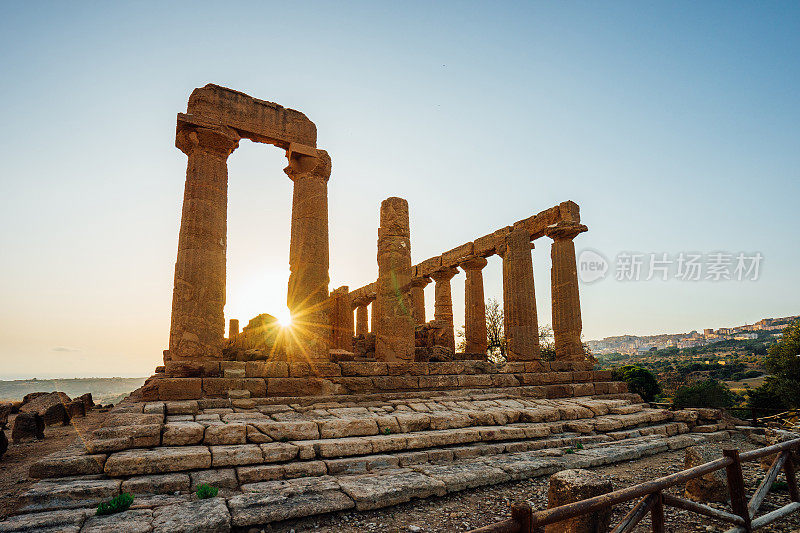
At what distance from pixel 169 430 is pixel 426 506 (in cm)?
390

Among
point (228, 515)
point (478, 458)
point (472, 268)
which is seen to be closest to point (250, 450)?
point (228, 515)

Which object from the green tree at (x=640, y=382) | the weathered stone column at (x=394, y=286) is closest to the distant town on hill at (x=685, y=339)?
the green tree at (x=640, y=382)

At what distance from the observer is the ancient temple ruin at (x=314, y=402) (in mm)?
5199

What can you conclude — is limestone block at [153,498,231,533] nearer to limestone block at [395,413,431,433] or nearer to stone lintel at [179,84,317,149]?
limestone block at [395,413,431,433]

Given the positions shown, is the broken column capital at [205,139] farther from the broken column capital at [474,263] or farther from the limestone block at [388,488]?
the broken column capital at [474,263]

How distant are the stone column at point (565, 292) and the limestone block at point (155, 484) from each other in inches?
588

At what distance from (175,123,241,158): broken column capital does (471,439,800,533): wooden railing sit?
11.4m

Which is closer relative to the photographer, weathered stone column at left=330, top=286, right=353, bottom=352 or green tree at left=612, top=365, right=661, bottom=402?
weathered stone column at left=330, top=286, right=353, bottom=352

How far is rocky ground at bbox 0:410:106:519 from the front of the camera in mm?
5539

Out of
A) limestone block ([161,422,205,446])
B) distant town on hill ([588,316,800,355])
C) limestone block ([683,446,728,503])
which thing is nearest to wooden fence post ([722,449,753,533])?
limestone block ([683,446,728,503])

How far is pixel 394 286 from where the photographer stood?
535 inches

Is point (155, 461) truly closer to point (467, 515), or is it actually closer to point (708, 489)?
point (467, 515)

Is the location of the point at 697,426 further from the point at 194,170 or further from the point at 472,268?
the point at 194,170

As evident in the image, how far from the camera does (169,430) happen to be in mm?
6344
